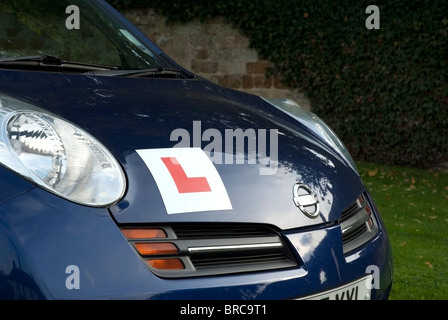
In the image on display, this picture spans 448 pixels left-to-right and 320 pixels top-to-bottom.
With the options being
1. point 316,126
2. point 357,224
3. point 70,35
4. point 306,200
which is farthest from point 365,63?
point 306,200

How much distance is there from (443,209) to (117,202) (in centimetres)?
550

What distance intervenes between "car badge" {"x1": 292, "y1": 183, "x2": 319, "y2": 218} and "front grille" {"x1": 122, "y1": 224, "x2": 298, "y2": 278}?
0.17 m

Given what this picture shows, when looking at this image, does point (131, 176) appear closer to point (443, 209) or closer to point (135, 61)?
point (135, 61)

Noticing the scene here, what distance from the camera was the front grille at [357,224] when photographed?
2246mm

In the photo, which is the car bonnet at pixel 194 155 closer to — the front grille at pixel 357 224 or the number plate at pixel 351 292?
the front grille at pixel 357 224

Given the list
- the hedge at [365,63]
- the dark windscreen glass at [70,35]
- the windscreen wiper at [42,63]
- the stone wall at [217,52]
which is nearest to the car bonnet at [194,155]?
the windscreen wiper at [42,63]

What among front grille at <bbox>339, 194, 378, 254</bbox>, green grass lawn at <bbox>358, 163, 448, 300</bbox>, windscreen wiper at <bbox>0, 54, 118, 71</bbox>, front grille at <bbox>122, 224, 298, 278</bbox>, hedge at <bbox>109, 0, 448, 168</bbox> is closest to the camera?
front grille at <bbox>122, 224, 298, 278</bbox>

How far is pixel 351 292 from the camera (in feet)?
6.97

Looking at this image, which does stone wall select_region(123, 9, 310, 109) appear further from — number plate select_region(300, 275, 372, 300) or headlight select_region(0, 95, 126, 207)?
headlight select_region(0, 95, 126, 207)

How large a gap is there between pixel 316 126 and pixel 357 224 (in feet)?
2.09

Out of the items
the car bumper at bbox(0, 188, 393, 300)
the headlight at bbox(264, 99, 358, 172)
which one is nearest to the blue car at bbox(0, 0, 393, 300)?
the car bumper at bbox(0, 188, 393, 300)

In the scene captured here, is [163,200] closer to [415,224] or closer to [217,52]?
[415,224]

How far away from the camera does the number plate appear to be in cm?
202

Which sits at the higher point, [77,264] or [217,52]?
[217,52]
